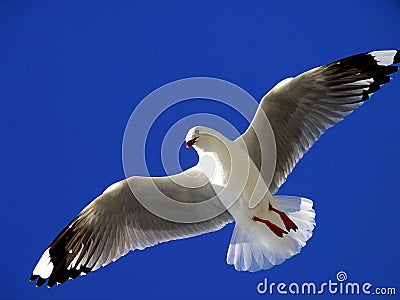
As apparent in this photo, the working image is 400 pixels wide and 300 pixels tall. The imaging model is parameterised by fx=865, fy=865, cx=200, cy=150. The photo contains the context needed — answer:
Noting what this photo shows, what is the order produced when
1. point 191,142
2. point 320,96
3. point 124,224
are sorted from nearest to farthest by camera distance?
1. point 191,142
2. point 320,96
3. point 124,224

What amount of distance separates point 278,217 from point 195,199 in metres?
0.45

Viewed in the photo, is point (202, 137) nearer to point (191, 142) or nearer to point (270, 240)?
point (191, 142)

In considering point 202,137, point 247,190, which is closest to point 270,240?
point 247,190

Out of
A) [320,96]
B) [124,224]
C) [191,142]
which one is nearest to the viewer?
[191,142]

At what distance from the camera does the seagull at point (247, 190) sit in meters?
4.32

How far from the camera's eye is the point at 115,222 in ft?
14.7

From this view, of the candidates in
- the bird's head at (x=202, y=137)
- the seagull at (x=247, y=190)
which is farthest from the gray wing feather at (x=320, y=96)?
the bird's head at (x=202, y=137)

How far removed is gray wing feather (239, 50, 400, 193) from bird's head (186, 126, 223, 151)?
21cm

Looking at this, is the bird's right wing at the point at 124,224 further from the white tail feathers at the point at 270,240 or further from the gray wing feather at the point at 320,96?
the gray wing feather at the point at 320,96

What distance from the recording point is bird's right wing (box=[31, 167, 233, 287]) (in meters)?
4.38

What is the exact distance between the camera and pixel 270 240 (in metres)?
4.43

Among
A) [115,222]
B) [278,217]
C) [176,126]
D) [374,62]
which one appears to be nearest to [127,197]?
[115,222]

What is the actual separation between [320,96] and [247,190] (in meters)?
0.60

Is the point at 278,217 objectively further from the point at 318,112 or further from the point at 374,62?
the point at 374,62
